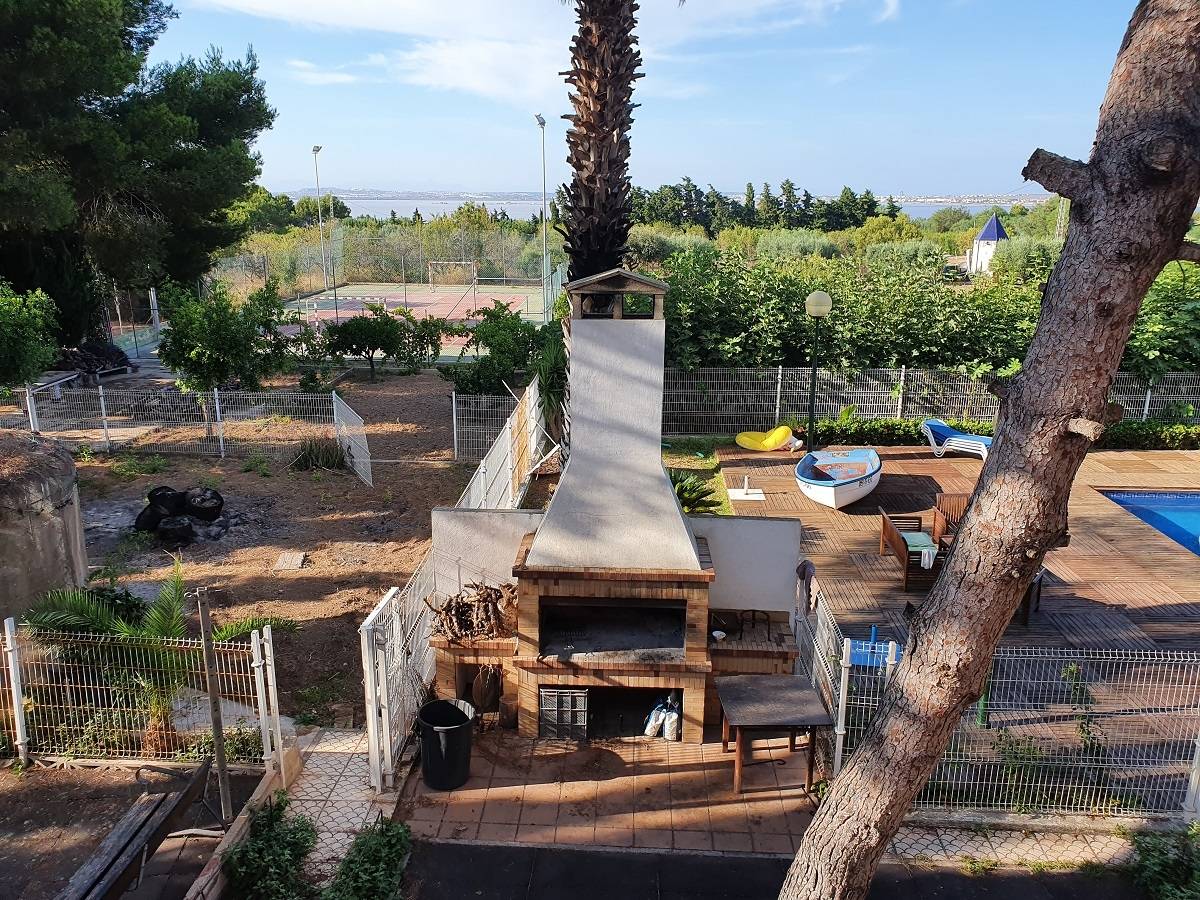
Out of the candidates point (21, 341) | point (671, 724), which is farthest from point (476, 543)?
point (21, 341)

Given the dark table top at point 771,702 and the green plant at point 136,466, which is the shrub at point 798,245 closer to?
the green plant at point 136,466

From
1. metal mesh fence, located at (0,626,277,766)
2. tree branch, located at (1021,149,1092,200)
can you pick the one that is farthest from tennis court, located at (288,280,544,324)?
tree branch, located at (1021,149,1092,200)

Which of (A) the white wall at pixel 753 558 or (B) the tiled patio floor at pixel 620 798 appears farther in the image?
(A) the white wall at pixel 753 558

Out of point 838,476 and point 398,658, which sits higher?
point 398,658

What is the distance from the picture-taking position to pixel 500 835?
668cm

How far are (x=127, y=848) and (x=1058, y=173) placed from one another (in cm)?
614

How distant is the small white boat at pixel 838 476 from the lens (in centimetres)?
1381

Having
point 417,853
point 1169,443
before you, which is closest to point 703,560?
point 417,853

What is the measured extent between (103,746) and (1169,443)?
18010mm

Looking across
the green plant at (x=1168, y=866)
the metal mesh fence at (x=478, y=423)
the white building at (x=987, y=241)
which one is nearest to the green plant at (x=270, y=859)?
the green plant at (x=1168, y=866)

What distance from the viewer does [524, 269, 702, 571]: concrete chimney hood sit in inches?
292

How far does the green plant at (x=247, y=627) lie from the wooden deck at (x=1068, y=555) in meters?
6.05

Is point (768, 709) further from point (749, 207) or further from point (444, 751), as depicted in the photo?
point (749, 207)

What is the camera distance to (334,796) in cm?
A: 706
